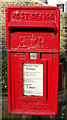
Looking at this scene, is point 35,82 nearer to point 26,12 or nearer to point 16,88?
→ point 16,88

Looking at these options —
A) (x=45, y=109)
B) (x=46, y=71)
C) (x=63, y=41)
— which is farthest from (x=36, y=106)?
(x=63, y=41)

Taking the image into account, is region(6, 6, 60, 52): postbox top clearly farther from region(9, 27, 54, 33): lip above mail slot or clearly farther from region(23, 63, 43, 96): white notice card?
region(23, 63, 43, 96): white notice card

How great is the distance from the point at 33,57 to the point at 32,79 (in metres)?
0.31

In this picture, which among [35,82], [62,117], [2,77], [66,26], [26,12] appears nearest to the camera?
[26,12]

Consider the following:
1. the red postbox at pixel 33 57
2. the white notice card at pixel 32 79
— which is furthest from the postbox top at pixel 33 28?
the white notice card at pixel 32 79

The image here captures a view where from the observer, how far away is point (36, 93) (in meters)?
2.05

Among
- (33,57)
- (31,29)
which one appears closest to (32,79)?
(33,57)

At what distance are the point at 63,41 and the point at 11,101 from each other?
2935 mm

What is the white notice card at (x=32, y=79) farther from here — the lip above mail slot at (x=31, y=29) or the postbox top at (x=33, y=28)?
the lip above mail slot at (x=31, y=29)

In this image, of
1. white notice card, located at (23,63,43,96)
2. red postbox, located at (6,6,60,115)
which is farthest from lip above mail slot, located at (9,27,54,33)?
white notice card, located at (23,63,43,96)

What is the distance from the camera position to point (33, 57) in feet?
6.40

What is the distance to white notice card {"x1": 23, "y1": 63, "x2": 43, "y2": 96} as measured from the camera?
6.50 ft

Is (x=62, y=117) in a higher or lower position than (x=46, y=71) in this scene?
lower

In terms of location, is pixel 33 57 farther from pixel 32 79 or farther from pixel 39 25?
pixel 39 25
